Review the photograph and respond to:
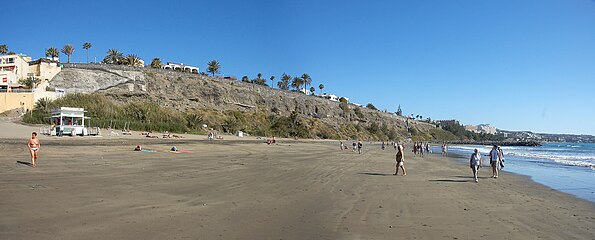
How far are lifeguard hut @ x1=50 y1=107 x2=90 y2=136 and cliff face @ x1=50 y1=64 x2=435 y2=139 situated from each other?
71.6ft

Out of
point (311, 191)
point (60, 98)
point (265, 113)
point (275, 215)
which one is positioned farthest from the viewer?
point (265, 113)

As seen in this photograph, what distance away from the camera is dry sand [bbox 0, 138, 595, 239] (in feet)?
21.6

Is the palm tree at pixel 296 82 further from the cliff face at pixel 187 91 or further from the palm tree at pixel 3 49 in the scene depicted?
the palm tree at pixel 3 49

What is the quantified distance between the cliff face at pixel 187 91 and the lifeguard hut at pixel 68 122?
2184 centimetres

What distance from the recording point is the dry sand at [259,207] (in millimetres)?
6586

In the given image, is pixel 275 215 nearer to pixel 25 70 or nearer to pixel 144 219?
pixel 144 219

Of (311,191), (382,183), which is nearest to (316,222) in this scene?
(311,191)

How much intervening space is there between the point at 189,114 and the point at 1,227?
5465 cm

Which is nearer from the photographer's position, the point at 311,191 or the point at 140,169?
the point at 311,191

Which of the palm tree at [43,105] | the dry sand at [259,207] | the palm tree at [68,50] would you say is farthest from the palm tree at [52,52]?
the dry sand at [259,207]

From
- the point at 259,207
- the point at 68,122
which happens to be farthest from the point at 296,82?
the point at 259,207

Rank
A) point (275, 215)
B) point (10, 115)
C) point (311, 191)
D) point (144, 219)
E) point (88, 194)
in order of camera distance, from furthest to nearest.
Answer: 1. point (10, 115)
2. point (311, 191)
3. point (88, 194)
4. point (275, 215)
5. point (144, 219)

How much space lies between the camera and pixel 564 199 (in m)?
12.3

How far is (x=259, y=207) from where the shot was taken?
8852 millimetres
